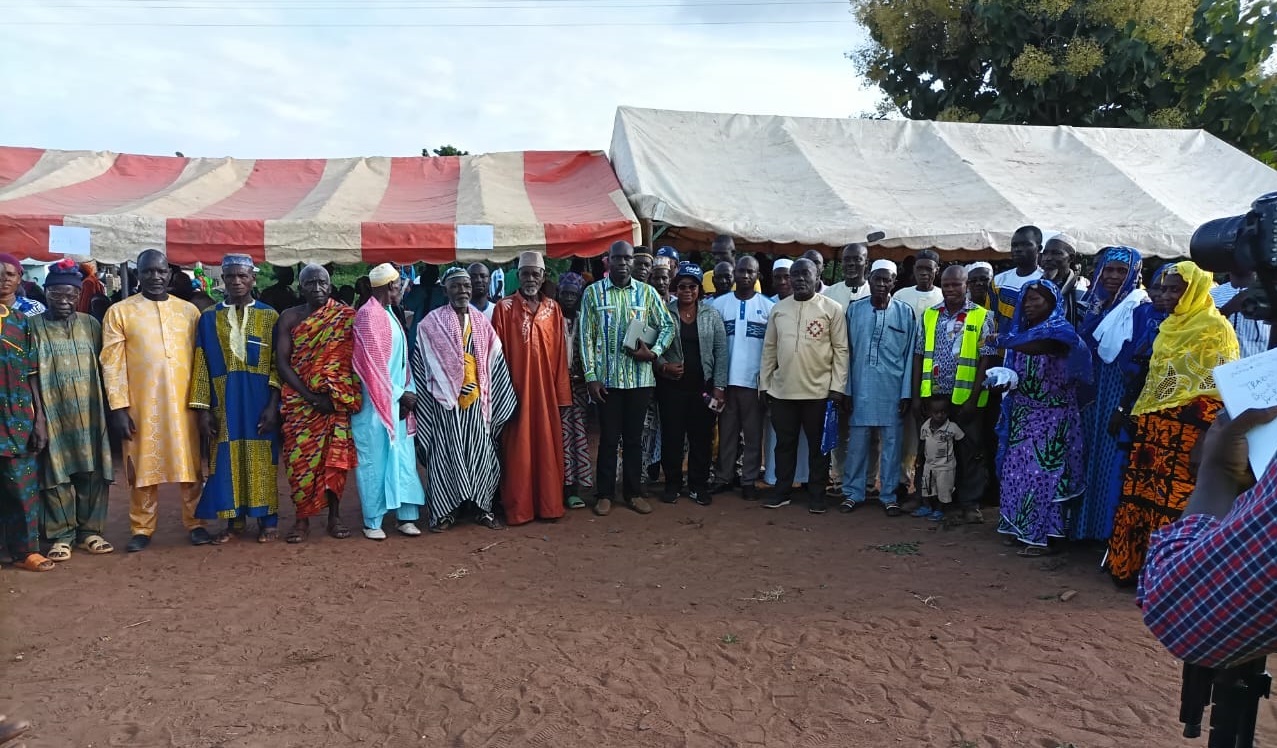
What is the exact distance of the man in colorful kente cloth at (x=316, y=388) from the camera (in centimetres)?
553

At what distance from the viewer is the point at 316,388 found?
5.52 metres

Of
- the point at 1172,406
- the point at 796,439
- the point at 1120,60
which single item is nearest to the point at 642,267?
the point at 796,439

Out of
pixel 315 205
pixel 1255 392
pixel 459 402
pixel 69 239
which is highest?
A: pixel 315 205

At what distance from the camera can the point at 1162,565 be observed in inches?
56.5

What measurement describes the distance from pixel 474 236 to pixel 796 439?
147 inches

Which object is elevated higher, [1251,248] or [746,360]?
[1251,248]

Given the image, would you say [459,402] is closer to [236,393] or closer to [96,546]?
[236,393]

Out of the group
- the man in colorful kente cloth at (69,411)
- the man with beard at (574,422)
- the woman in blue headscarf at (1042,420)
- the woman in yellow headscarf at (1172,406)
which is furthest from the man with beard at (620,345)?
the man in colorful kente cloth at (69,411)

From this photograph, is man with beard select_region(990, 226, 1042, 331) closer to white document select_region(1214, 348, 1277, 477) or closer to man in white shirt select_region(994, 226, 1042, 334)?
man in white shirt select_region(994, 226, 1042, 334)

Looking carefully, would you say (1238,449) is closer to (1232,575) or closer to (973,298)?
(1232,575)

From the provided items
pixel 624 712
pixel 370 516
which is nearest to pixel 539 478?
pixel 370 516

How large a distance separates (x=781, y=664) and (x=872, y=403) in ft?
9.58

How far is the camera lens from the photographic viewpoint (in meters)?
1.57

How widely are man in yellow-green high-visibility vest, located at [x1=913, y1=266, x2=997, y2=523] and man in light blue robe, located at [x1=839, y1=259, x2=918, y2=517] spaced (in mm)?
121
